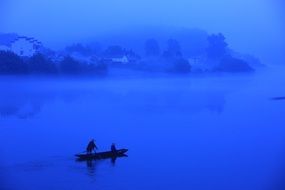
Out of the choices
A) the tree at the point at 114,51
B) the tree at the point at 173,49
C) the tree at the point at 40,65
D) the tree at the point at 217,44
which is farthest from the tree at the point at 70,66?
the tree at the point at 217,44

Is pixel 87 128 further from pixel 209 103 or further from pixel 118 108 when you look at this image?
pixel 209 103

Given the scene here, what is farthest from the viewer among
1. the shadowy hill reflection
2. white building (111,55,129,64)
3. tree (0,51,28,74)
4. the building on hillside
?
the shadowy hill reflection

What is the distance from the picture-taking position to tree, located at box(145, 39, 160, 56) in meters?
7.86

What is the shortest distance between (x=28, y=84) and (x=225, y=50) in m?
2.96

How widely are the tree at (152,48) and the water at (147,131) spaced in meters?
0.47

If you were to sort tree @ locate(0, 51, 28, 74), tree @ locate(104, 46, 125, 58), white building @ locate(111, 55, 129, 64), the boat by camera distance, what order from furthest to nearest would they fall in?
1. white building @ locate(111, 55, 129, 64)
2. tree @ locate(104, 46, 125, 58)
3. tree @ locate(0, 51, 28, 74)
4. the boat

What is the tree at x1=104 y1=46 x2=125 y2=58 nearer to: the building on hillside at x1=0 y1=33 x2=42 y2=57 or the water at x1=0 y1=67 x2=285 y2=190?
the water at x1=0 y1=67 x2=285 y2=190

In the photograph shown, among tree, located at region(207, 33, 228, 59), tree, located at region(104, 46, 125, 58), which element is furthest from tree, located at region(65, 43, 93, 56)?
tree, located at region(207, 33, 228, 59)

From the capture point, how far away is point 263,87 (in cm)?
952

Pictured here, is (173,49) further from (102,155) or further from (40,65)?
(102,155)

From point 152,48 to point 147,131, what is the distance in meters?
1.20

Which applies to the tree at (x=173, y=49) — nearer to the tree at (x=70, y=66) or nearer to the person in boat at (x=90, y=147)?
the tree at (x=70, y=66)

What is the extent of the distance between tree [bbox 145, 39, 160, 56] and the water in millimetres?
466

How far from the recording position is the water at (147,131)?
5.52m
